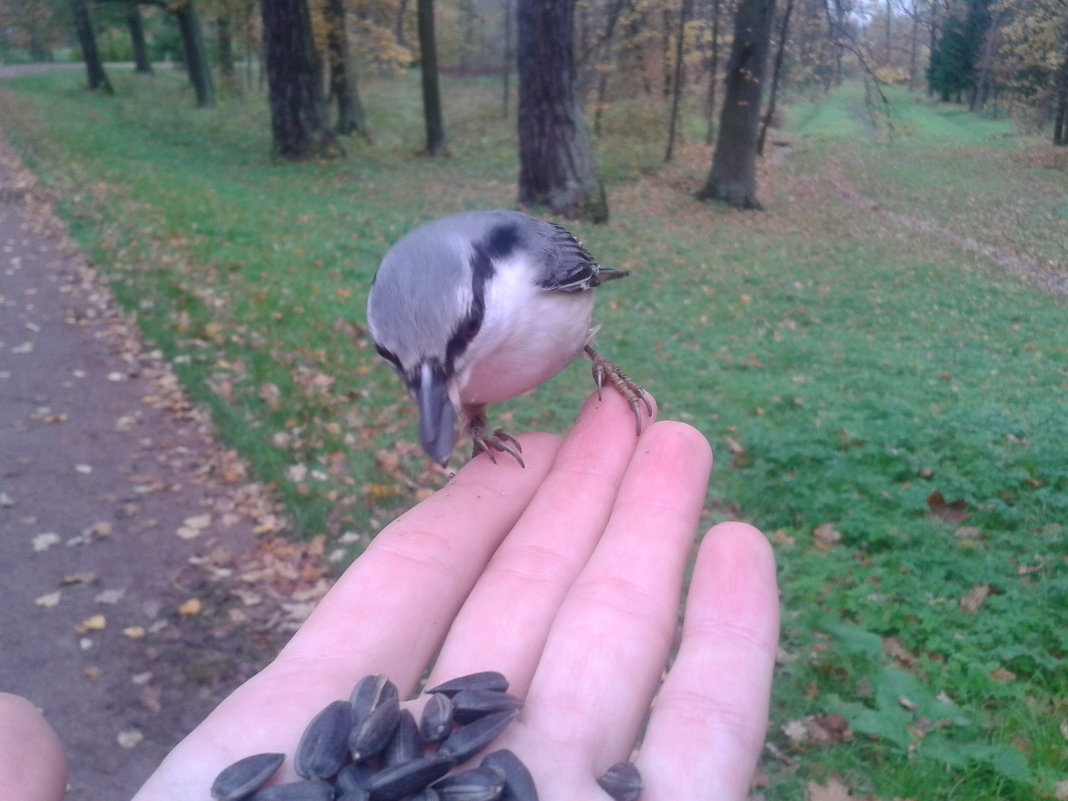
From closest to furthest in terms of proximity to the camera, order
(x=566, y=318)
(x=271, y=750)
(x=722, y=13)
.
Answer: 1. (x=271, y=750)
2. (x=566, y=318)
3. (x=722, y=13)

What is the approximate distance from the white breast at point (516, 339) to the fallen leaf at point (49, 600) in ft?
9.22

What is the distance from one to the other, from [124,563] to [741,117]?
11599 millimetres

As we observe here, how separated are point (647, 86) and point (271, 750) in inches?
779

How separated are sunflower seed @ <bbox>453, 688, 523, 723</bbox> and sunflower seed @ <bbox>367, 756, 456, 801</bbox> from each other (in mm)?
133

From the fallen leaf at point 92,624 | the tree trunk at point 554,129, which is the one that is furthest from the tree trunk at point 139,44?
the fallen leaf at point 92,624

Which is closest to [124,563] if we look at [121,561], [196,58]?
[121,561]

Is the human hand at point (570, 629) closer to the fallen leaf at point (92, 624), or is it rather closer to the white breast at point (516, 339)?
the white breast at point (516, 339)

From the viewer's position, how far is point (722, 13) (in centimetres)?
1444

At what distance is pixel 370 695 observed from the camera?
81.0 inches

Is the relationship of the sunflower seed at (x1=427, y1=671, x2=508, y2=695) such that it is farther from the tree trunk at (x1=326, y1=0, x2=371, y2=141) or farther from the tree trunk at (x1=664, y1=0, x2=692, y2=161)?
the tree trunk at (x1=326, y1=0, x2=371, y2=141)

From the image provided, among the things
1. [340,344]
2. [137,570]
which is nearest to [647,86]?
[340,344]

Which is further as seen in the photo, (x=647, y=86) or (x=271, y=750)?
(x=647, y=86)

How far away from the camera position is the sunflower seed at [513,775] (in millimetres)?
1829

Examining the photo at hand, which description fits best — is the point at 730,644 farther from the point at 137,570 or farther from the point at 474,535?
the point at 137,570
